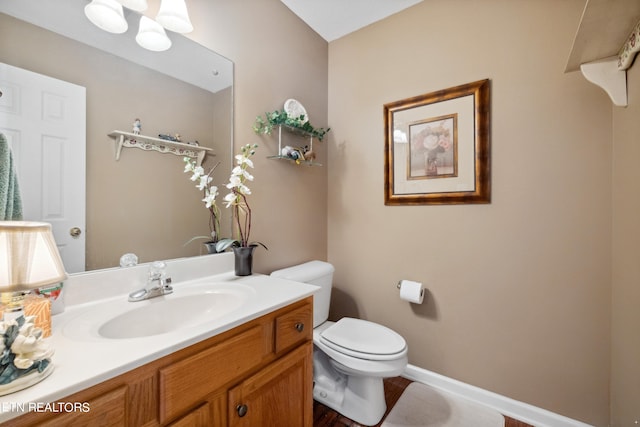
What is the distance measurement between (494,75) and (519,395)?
183 cm

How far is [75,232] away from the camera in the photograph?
0.96 metres

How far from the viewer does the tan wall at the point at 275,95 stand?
147 centimetres

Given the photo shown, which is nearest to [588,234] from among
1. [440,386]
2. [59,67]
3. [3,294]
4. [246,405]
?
[440,386]

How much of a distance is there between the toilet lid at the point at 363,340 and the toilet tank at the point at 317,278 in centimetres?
14

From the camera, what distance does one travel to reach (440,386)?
1.70 m

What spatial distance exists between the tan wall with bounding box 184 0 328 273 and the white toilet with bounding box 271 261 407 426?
0.28 m

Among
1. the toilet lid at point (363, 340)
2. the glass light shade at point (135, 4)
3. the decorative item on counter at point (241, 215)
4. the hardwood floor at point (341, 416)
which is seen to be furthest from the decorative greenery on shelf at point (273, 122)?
the hardwood floor at point (341, 416)

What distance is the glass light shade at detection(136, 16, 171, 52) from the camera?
1.11 metres

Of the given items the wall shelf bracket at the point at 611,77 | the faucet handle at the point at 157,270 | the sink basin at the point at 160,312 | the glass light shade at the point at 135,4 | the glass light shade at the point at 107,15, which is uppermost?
the glass light shade at the point at 135,4

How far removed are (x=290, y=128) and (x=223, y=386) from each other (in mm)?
1457

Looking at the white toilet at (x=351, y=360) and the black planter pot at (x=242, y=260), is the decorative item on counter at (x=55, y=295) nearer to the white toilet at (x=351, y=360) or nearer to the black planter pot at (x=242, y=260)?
the black planter pot at (x=242, y=260)

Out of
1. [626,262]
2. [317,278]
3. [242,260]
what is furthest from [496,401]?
[242,260]

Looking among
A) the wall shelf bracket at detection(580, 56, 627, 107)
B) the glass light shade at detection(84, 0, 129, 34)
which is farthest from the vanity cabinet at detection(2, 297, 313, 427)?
the wall shelf bracket at detection(580, 56, 627, 107)

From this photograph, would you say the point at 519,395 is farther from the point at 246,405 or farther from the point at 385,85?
the point at 385,85
